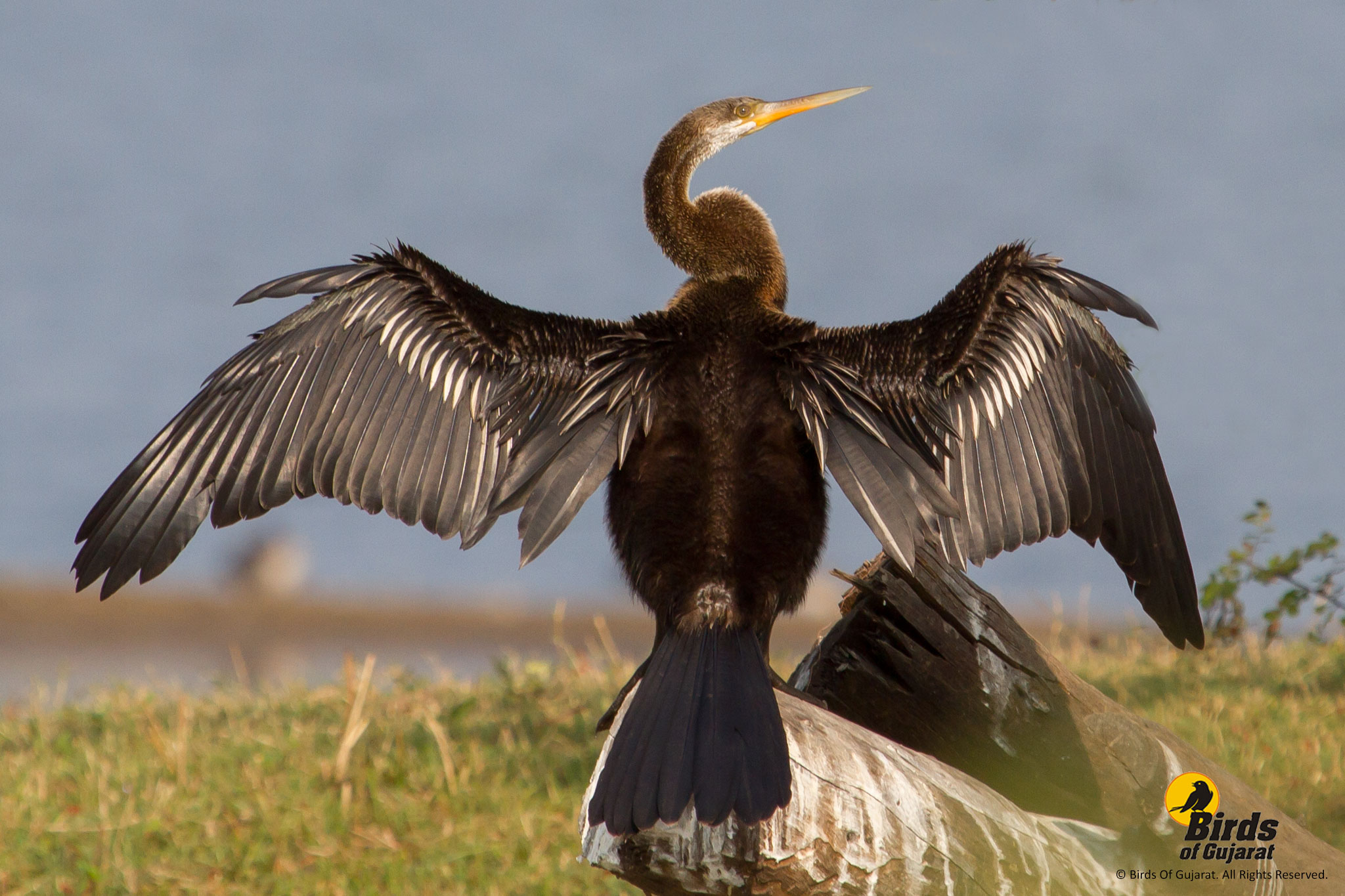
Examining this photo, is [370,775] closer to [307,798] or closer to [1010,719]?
[307,798]

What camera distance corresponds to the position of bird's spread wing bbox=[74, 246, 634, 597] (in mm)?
3281

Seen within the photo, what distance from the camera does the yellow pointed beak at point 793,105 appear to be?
14.8 ft

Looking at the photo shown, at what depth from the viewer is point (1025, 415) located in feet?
11.0

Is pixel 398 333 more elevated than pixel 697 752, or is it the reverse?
pixel 398 333

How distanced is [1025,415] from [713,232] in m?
1.13

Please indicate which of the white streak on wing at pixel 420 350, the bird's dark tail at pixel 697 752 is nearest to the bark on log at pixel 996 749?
the bird's dark tail at pixel 697 752

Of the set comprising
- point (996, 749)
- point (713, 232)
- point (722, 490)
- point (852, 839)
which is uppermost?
point (713, 232)

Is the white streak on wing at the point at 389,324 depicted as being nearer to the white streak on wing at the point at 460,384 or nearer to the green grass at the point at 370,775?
the white streak on wing at the point at 460,384

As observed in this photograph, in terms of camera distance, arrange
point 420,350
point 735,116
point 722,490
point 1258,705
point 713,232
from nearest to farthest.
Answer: point 722,490 → point 420,350 → point 713,232 → point 735,116 → point 1258,705

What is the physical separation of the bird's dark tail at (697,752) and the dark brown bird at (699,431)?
132mm

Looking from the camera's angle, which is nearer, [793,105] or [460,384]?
[460,384]

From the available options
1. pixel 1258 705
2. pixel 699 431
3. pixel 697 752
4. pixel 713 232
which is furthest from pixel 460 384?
pixel 1258 705

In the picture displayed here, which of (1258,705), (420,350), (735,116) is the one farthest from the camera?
(1258,705)

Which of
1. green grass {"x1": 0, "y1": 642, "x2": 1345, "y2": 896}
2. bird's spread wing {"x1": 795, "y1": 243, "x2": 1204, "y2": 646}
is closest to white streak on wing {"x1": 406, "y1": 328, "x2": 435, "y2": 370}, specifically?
bird's spread wing {"x1": 795, "y1": 243, "x2": 1204, "y2": 646}
